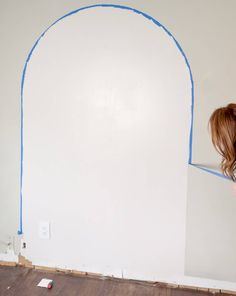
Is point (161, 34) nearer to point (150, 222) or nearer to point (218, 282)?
point (150, 222)

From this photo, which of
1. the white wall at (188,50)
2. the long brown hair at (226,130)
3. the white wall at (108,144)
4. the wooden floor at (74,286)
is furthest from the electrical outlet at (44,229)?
the long brown hair at (226,130)

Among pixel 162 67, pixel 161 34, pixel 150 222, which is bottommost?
pixel 150 222

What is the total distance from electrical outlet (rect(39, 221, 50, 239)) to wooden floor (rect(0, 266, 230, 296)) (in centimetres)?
23

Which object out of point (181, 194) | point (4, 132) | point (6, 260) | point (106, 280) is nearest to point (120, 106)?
point (181, 194)

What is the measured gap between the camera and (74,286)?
166 cm

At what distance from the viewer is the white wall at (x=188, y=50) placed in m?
1.51

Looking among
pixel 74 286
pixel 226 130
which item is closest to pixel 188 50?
pixel 226 130

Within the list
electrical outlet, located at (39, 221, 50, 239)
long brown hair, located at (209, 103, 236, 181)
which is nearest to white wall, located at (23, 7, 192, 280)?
electrical outlet, located at (39, 221, 50, 239)

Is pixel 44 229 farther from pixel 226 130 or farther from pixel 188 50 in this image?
pixel 188 50

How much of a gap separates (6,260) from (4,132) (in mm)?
832

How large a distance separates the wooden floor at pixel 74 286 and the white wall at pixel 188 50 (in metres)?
0.25

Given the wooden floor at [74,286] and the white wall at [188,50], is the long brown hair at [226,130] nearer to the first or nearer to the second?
the white wall at [188,50]

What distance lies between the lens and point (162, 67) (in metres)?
1.58

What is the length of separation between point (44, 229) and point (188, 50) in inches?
53.0
